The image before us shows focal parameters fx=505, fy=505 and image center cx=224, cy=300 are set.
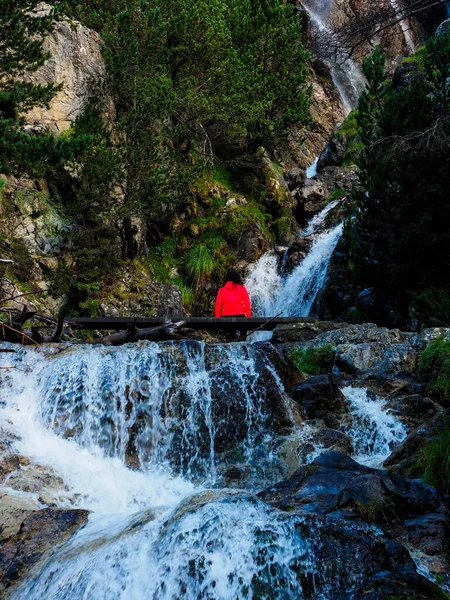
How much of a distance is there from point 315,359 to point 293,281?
7492 millimetres

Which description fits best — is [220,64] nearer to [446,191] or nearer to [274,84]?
[274,84]

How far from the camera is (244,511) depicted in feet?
12.4

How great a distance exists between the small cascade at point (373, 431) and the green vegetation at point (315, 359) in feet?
5.44

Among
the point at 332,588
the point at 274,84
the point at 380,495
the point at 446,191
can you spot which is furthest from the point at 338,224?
the point at 332,588

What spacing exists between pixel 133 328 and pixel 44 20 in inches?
277

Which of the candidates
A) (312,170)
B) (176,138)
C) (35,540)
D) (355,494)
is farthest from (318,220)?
(35,540)

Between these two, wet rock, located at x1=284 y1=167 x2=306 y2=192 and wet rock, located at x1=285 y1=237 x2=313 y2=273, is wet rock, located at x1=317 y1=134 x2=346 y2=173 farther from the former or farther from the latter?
wet rock, located at x1=285 y1=237 x2=313 y2=273

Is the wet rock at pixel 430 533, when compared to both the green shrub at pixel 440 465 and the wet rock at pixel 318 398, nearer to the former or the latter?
the green shrub at pixel 440 465

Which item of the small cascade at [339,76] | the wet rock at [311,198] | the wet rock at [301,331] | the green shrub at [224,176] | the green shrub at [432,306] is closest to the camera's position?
the green shrub at [432,306]

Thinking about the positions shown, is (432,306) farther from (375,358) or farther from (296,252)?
(296,252)

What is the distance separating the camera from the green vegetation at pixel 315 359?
912 cm

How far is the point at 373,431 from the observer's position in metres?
6.94

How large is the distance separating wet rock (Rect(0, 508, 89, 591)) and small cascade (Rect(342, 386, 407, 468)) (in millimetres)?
3626

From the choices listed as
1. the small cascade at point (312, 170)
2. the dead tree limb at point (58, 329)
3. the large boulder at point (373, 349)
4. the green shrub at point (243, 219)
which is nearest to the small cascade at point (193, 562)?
the dead tree limb at point (58, 329)
